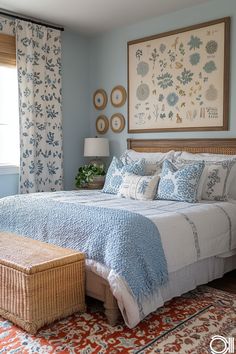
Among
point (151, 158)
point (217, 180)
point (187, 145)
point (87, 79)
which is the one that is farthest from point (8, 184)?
point (217, 180)

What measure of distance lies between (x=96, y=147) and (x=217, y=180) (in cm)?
176

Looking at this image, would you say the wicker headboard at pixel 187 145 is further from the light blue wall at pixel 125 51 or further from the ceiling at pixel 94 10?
the ceiling at pixel 94 10

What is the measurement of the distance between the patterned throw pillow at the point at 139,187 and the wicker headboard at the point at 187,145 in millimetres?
735

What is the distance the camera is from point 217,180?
3410 mm

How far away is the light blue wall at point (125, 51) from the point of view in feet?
12.3

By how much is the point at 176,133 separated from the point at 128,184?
3.40ft

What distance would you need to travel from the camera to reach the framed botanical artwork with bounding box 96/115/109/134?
16.3ft

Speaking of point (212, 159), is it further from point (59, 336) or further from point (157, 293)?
point (59, 336)

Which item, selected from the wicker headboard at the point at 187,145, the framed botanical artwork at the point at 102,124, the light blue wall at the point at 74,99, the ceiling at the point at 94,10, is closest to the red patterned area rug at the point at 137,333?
the wicker headboard at the point at 187,145

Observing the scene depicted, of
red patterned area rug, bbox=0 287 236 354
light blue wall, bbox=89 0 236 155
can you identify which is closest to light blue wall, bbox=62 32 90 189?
light blue wall, bbox=89 0 236 155

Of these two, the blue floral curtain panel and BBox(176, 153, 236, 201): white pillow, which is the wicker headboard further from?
the blue floral curtain panel

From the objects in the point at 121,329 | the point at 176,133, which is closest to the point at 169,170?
the point at 176,133

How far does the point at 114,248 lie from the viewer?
7.72ft

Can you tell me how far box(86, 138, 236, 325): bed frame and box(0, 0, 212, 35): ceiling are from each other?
1388mm
